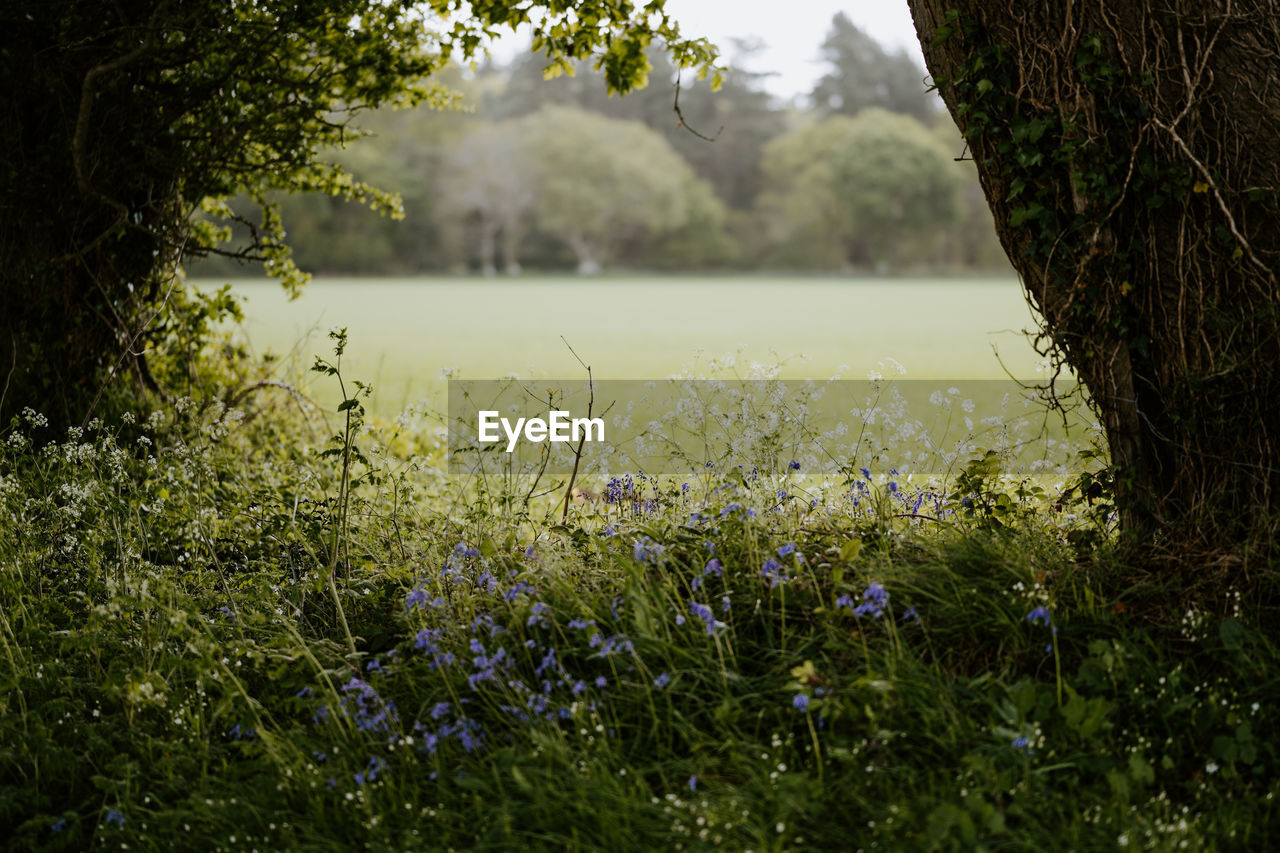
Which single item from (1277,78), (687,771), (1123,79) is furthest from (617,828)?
(1277,78)

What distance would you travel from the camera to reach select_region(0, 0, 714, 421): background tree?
240 inches

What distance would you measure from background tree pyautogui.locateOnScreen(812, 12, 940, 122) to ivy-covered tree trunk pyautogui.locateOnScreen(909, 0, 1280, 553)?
3531 inches

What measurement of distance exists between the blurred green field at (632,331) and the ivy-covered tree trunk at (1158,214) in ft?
4.65

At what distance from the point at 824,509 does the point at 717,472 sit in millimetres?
448

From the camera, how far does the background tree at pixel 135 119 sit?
610 centimetres

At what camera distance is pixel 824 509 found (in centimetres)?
427

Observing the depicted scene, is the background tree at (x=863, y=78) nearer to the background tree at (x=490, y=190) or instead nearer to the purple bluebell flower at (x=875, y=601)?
the background tree at (x=490, y=190)

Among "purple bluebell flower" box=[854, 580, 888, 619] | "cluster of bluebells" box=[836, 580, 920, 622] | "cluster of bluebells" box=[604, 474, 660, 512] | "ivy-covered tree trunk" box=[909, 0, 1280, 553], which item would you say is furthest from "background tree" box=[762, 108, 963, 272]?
"purple bluebell flower" box=[854, 580, 888, 619]

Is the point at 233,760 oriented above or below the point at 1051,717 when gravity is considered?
below

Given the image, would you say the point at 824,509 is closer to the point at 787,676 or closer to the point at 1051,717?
the point at 787,676

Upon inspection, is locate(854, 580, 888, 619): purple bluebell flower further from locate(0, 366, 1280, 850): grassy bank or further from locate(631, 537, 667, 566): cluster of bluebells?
locate(631, 537, 667, 566): cluster of bluebells

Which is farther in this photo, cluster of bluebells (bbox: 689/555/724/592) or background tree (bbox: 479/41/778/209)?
background tree (bbox: 479/41/778/209)

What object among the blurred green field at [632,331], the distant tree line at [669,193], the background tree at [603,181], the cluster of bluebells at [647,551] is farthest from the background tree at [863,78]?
the cluster of bluebells at [647,551]

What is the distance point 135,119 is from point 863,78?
293 ft
